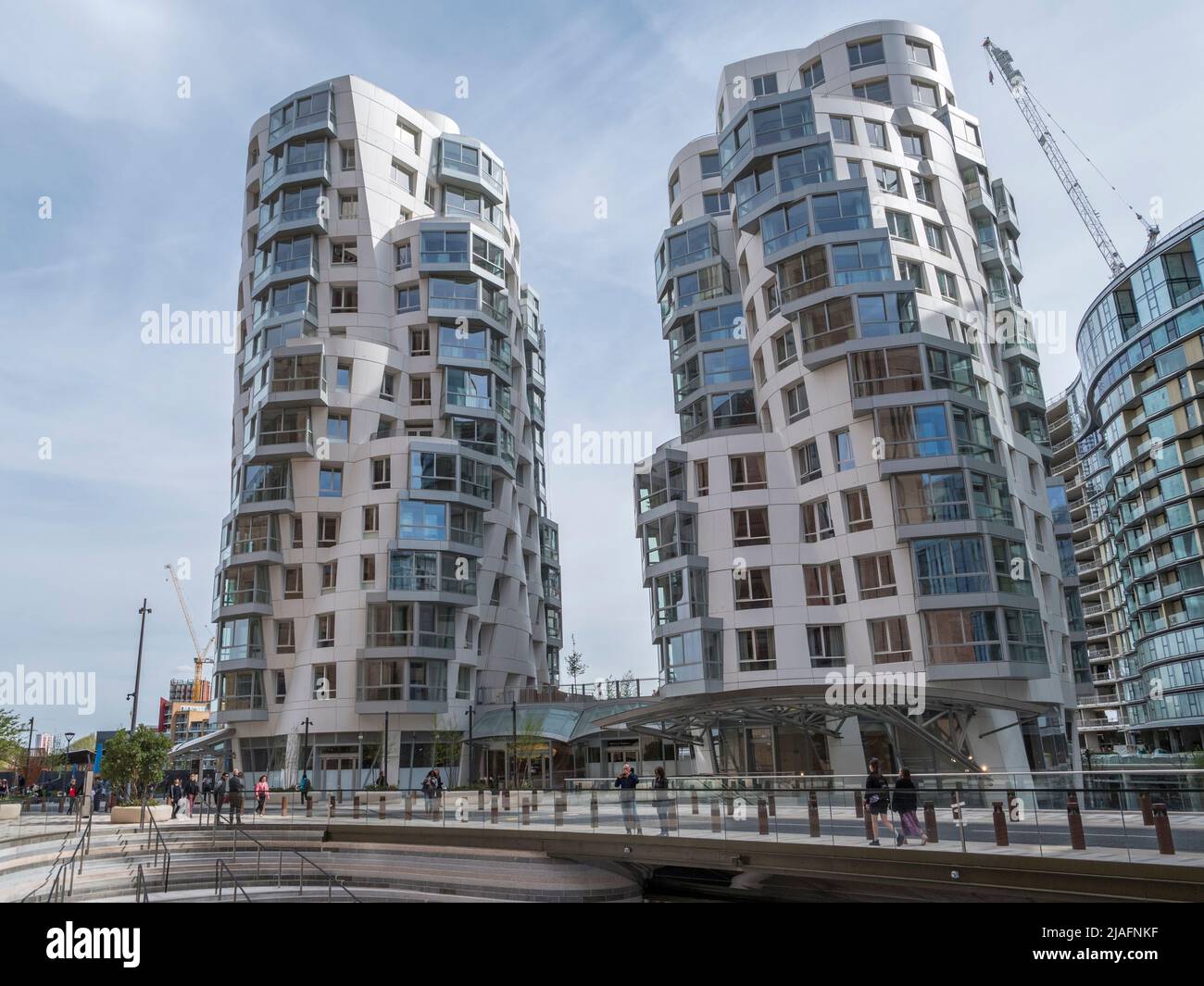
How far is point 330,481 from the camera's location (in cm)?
5478

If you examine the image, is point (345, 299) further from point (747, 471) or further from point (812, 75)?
point (812, 75)

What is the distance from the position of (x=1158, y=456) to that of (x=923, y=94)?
4256 centimetres

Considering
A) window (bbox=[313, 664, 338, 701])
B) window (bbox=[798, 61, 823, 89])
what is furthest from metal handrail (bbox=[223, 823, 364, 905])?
window (bbox=[798, 61, 823, 89])

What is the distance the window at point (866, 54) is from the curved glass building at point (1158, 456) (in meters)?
36.1

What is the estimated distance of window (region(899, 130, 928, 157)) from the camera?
47250 millimetres

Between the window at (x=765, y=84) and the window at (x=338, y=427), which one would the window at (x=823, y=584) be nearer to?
the window at (x=765, y=84)

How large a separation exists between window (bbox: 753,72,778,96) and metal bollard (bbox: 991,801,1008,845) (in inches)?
1770

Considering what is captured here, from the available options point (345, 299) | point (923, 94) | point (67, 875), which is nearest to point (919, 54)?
point (923, 94)

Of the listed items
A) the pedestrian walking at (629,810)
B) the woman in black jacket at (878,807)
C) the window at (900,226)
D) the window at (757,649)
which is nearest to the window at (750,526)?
the window at (757,649)

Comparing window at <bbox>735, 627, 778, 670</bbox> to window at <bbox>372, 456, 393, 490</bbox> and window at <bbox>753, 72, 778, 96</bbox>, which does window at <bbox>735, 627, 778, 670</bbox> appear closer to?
window at <bbox>372, 456, 393, 490</bbox>

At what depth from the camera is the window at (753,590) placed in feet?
137
